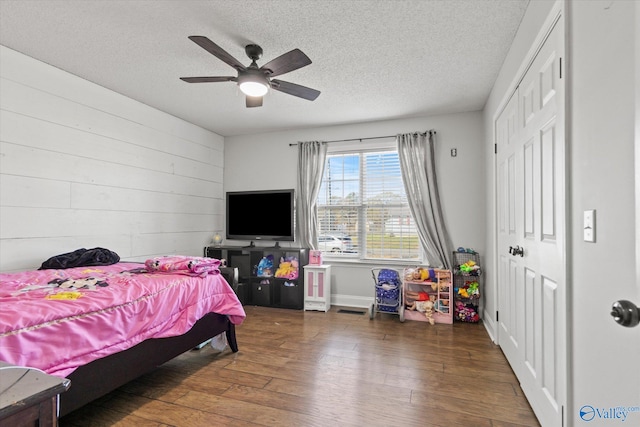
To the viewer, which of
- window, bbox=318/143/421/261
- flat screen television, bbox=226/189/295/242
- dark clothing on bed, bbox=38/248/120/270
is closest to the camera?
dark clothing on bed, bbox=38/248/120/270

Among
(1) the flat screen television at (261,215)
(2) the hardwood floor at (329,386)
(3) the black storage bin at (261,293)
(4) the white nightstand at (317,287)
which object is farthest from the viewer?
(1) the flat screen television at (261,215)

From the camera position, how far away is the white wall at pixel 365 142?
3.97m

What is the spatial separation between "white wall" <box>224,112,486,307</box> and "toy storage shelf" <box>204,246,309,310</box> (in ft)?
1.73

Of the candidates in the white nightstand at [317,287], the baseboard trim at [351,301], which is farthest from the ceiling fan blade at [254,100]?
the baseboard trim at [351,301]

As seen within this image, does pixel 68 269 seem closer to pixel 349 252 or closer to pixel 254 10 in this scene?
pixel 254 10

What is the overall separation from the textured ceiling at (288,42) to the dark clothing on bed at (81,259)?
1.70m

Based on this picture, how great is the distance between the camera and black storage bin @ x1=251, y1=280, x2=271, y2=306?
446 cm

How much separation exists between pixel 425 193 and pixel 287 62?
2548 mm

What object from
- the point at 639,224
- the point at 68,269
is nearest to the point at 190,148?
the point at 68,269

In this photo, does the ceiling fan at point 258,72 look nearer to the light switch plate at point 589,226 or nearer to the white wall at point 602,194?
the white wall at point 602,194

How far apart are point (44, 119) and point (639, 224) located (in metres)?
3.97

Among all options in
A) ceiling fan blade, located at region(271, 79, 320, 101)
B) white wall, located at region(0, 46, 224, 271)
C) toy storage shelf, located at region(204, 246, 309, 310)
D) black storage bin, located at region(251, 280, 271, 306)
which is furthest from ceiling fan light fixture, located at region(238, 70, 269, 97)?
black storage bin, located at region(251, 280, 271, 306)

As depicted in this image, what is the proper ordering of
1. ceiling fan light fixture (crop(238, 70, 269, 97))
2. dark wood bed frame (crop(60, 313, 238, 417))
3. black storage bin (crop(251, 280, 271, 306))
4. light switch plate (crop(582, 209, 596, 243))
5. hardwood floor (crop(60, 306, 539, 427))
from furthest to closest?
black storage bin (crop(251, 280, 271, 306)) → ceiling fan light fixture (crop(238, 70, 269, 97)) → hardwood floor (crop(60, 306, 539, 427)) → dark wood bed frame (crop(60, 313, 238, 417)) → light switch plate (crop(582, 209, 596, 243))

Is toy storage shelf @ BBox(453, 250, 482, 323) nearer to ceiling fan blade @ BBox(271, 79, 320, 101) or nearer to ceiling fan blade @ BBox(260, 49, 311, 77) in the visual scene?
ceiling fan blade @ BBox(271, 79, 320, 101)
